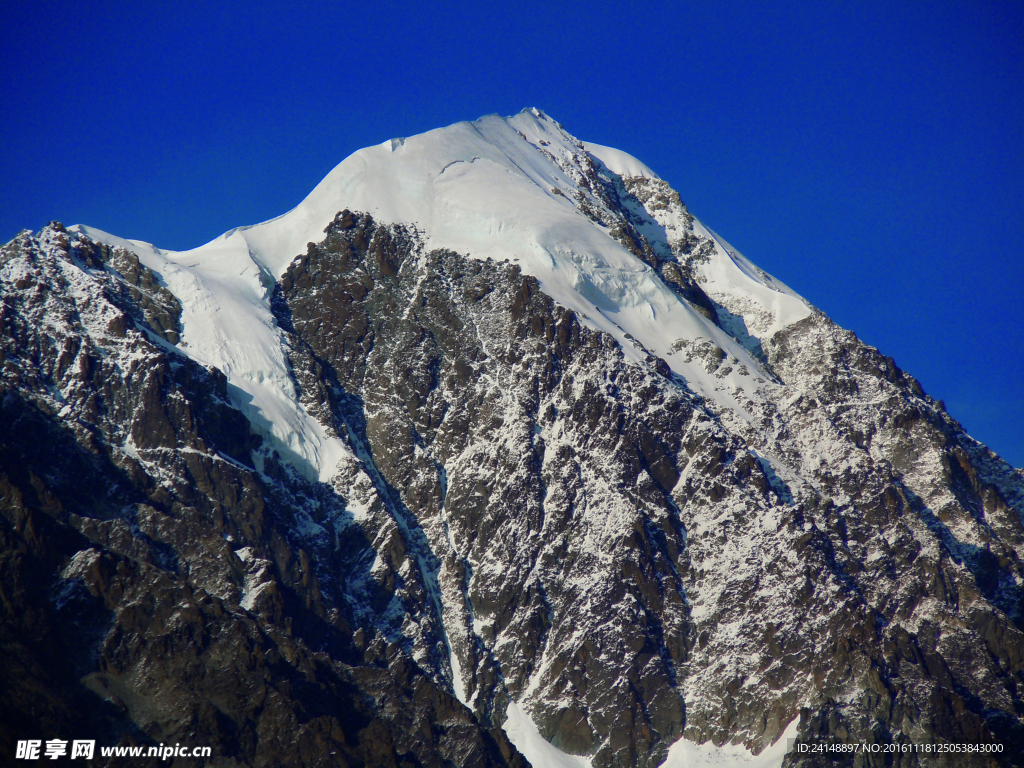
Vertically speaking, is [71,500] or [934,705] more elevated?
[71,500]

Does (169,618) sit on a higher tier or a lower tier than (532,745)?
higher

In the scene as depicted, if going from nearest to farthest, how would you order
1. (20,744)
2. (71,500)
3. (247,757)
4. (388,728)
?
(20,744) → (247,757) → (388,728) → (71,500)

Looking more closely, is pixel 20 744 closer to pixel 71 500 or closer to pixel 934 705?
pixel 71 500

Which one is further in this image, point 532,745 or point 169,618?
point 532,745

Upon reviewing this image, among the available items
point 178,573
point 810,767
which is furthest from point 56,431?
point 810,767

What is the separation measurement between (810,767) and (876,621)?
1210 inches

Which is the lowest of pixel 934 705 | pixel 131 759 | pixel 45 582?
pixel 131 759

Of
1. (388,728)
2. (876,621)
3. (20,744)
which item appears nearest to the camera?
(20,744)

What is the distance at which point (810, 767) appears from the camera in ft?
581

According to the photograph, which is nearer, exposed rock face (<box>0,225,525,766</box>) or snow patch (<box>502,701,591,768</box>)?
exposed rock face (<box>0,225,525,766</box>)

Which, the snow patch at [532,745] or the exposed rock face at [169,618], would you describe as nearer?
the exposed rock face at [169,618]

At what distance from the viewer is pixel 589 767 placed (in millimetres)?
192250

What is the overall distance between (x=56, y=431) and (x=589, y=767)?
9786 cm

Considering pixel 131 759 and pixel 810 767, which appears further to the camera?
pixel 810 767
